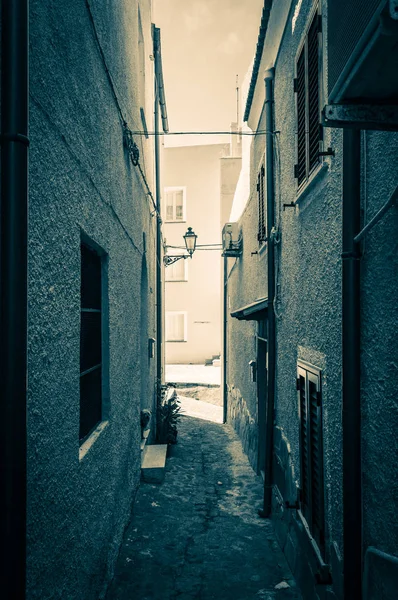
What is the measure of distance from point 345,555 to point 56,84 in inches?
128

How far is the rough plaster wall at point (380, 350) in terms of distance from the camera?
92.3 inches

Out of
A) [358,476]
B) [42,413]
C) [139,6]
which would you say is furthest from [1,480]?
[139,6]

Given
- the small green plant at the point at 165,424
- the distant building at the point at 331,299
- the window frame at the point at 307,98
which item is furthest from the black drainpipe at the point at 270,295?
the small green plant at the point at 165,424

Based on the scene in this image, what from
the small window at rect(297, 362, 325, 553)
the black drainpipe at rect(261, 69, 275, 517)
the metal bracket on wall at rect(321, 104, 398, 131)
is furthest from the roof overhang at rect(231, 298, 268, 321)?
the metal bracket on wall at rect(321, 104, 398, 131)

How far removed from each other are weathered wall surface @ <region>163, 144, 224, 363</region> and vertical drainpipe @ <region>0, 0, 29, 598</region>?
21192mm

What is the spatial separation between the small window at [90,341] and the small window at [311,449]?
189 centimetres

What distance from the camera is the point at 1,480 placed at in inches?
70.6

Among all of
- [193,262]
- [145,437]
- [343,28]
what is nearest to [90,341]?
[343,28]

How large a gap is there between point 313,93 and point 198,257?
19.4 m

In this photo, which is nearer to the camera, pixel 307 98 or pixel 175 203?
pixel 307 98

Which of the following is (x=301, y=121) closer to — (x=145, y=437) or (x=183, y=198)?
(x=145, y=437)

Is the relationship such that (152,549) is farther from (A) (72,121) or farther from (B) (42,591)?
(A) (72,121)

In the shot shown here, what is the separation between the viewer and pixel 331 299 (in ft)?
11.2

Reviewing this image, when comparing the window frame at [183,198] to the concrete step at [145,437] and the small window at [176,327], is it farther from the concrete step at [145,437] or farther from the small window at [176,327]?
the concrete step at [145,437]
